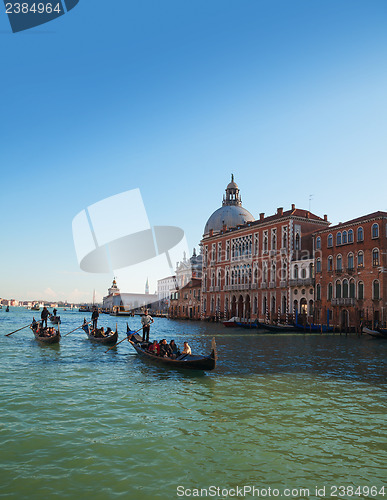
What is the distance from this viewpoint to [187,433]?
7.54 m

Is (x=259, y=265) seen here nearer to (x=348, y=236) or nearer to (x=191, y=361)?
(x=348, y=236)

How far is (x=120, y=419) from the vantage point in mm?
8289

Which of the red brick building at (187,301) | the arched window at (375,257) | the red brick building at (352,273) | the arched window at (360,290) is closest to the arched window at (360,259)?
the red brick building at (352,273)

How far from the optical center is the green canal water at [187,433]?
5.61m

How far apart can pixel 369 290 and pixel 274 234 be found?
1535 cm

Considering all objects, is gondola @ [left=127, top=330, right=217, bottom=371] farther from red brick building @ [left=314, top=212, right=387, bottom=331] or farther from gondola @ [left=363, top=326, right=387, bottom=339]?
red brick building @ [left=314, top=212, right=387, bottom=331]

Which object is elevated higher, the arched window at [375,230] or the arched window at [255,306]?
the arched window at [375,230]

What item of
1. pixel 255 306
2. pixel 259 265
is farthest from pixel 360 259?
pixel 255 306

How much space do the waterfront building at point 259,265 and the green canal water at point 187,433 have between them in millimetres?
31549

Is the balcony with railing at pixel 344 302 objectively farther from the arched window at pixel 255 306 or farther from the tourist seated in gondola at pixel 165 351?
the tourist seated in gondola at pixel 165 351

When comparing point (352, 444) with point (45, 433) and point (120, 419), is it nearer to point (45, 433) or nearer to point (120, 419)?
point (120, 419)

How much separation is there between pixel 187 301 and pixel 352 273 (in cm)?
3730

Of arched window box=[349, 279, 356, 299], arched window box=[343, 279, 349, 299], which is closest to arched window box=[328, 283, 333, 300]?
arched window box=[343, 279, 349, 299]

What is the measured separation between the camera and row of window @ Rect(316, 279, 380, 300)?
33.7 meters
